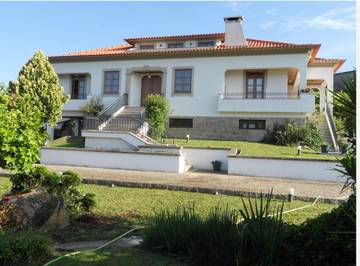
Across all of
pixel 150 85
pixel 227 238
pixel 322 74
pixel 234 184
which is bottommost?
pixel 234 184

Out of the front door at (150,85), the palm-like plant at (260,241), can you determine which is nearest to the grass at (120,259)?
the palm-like plant at (260,241)

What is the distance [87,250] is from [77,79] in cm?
2370

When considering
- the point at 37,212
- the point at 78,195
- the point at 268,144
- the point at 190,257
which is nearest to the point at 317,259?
the point at 190,257

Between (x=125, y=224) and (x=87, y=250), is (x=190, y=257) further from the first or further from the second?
(x=125, y=224)

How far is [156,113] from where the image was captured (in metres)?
21.8

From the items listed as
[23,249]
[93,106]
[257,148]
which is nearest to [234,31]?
[257,148]

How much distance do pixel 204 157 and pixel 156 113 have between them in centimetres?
568

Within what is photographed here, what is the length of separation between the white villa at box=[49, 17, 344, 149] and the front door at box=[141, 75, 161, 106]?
0.07m

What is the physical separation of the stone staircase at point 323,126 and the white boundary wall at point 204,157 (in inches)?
300

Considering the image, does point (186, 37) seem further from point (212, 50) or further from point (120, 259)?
point (120, 259)

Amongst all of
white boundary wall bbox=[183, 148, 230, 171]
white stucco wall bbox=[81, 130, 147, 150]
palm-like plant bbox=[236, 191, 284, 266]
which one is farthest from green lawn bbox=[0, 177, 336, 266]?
white stucco wall bbox=[81, 130, 147, 150]

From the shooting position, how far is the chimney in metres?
25.3

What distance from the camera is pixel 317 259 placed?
13.5 feet

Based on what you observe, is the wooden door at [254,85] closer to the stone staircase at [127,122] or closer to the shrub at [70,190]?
the stone staircase at [127,122]
